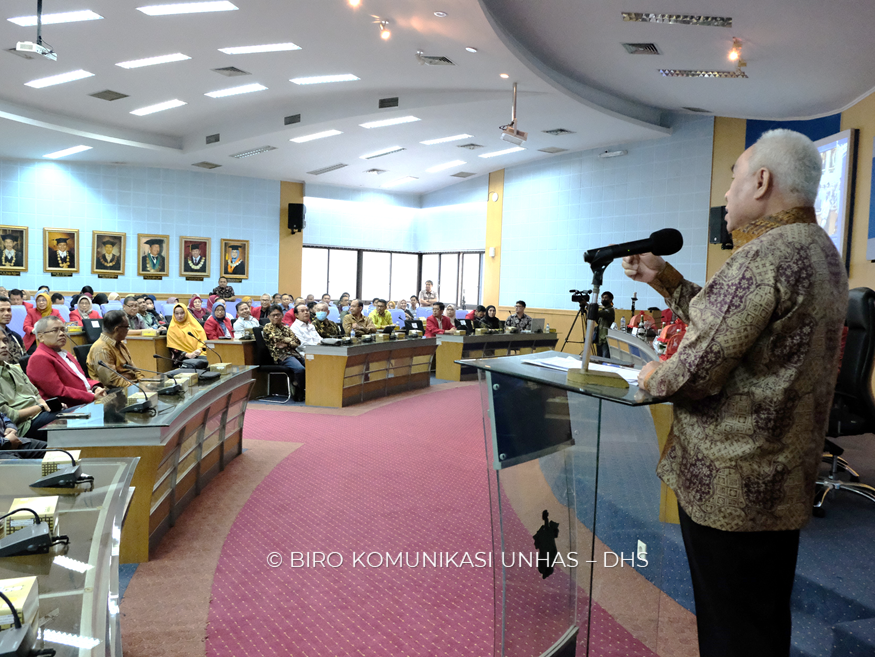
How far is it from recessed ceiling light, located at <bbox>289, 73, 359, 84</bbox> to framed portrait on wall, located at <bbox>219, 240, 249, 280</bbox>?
22.5ft

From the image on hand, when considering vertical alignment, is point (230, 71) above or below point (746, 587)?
above

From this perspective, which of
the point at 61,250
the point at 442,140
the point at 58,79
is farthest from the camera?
the point at 61,250

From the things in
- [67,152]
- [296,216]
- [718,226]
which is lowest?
[718,226]

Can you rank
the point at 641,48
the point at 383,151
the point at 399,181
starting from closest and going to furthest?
1. the point at 641,48
2. the point at 383,151
3. the point at 399,181

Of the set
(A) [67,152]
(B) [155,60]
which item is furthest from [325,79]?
(A) [67,152]

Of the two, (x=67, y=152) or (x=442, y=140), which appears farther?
(x=67, y=152)

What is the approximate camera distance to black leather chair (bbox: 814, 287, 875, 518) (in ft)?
11.5

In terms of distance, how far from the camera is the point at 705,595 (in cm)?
130

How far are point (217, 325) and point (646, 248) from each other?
7.39m

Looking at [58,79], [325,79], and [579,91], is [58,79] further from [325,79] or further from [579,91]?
[579,91]

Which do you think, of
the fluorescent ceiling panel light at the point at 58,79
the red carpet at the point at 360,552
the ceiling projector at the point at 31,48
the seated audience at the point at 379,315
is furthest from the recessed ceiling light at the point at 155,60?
the red carpet at the point at 360,552

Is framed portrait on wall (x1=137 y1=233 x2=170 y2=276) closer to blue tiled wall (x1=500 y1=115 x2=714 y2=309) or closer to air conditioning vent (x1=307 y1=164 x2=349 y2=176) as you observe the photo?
air conditioning vent (x1=307 y1=164 x2=349 y2=176)

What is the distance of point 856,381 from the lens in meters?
3.51

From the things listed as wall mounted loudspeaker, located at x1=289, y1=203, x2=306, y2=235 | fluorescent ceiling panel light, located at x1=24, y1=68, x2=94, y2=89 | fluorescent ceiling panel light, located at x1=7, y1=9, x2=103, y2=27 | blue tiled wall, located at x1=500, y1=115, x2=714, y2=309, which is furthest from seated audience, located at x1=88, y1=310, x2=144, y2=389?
wall mounted loudspeaker, located at x1=289, y1=203, x2=306, y2=235
